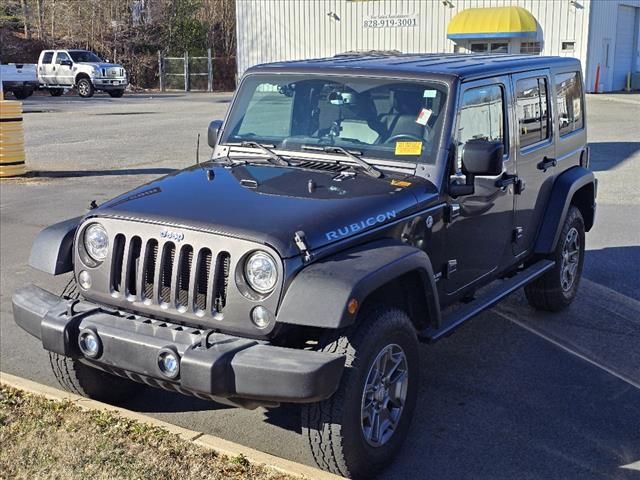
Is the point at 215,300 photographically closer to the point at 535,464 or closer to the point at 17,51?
the point at 535,464

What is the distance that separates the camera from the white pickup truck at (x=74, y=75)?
1409 inches

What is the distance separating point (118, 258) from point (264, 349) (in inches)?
39.7

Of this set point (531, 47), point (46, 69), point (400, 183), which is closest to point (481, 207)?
point (400, 183)

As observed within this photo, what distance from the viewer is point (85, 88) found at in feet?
119

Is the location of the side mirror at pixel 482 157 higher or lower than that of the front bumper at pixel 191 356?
higher

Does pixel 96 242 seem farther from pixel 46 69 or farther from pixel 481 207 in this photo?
pixel 46 69

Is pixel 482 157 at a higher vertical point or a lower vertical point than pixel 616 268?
higher

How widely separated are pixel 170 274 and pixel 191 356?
1.79ft

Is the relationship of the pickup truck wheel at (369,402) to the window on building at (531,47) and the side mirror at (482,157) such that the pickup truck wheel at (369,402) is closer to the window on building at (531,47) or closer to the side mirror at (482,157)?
the side mirror at (482,157)

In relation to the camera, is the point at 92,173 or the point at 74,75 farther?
the point at 74,75

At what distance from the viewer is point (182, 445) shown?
4.15 m

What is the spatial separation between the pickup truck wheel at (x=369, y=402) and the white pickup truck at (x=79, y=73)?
1341 inches

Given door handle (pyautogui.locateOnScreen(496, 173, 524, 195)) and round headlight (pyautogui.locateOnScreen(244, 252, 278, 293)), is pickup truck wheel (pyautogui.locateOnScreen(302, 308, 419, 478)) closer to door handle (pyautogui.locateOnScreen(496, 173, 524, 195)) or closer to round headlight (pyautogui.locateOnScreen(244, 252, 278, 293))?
round headlight (pyautogui.locateOnScreen(244, 252, 278, 293))

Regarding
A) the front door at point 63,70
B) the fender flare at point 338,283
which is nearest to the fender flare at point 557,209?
the fender flare at point 338,283
